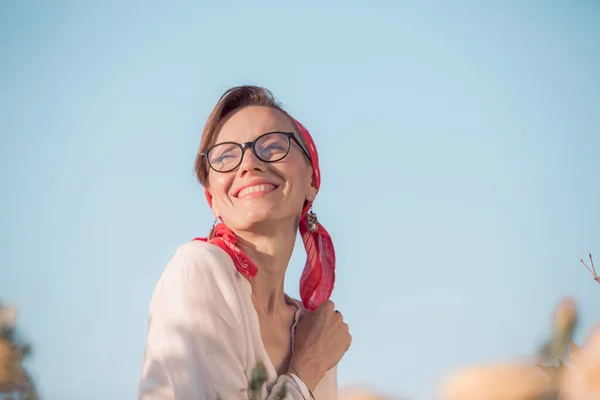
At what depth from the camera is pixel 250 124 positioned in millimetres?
2311

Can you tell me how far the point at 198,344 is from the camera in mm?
1808

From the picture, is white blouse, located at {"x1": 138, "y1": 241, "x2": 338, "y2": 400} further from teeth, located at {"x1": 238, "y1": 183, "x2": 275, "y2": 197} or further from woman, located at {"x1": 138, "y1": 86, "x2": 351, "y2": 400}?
teeth, located at {"x1": 238, "y1": 183, "x2": 275, "y2": 197}

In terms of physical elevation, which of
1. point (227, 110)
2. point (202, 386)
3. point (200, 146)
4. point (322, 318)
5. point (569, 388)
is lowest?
point (569, 388)

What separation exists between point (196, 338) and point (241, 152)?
710mm

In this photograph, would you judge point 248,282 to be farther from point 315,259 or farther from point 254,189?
point 315,259

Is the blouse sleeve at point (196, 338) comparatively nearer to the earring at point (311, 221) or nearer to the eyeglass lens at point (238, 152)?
the eyeglass lens at point (238, 152)

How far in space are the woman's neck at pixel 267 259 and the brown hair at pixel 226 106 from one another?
30 cm

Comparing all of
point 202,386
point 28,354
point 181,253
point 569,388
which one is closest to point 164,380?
point 202,386

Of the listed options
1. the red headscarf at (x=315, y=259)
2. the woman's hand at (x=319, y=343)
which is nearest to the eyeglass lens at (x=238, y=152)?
the red headscarf at (x=315, y=259)

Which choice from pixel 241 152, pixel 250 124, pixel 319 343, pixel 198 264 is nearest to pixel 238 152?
pixel 241 152

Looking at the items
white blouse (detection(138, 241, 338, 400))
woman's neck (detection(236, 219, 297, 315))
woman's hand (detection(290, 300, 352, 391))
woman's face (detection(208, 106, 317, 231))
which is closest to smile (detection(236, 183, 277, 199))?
woman's face (detection(208, 106, 317, 231))

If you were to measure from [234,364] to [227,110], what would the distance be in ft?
3.30

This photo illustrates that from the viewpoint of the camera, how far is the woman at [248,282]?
1784mm

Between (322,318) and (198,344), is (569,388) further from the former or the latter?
(322,318)
